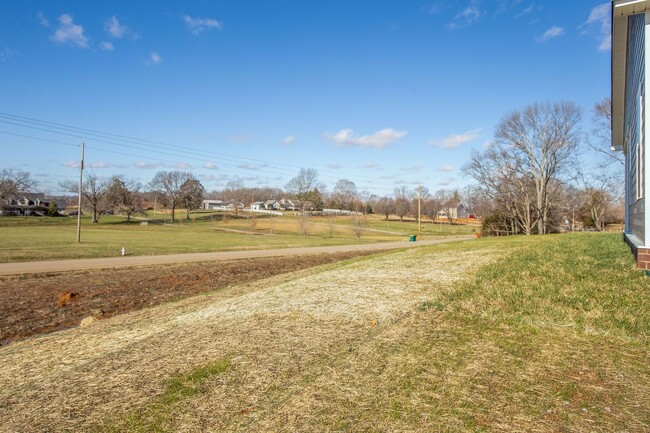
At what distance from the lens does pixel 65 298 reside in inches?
421

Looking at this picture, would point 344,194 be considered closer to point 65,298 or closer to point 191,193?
point 191,193

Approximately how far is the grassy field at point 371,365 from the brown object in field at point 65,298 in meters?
4.62

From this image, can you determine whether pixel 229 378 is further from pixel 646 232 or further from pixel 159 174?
pixel 159 174

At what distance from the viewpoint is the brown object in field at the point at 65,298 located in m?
10.4

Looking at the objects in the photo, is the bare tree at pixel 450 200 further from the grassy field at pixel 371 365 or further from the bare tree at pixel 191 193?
the grassy field at pixel 371 365

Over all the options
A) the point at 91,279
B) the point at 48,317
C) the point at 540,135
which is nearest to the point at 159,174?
the point at 540,135

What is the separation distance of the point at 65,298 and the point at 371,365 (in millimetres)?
9873

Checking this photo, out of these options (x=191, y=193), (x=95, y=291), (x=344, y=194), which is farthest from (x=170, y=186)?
(x=95, y=291)

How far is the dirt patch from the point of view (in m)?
8.84

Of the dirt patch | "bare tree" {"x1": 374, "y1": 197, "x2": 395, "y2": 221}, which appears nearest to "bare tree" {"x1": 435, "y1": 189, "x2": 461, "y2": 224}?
"bare tree" {"x1": 374, "y1": 197, "x2": 395, "y2": 221}

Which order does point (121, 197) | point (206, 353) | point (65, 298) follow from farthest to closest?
point (121, 197), point (65, 298), point (206, 353)

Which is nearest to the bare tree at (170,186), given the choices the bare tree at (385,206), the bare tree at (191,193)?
the bare tree at (191,193)

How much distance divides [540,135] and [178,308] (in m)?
41.2

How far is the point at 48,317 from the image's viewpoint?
9.02 metres
